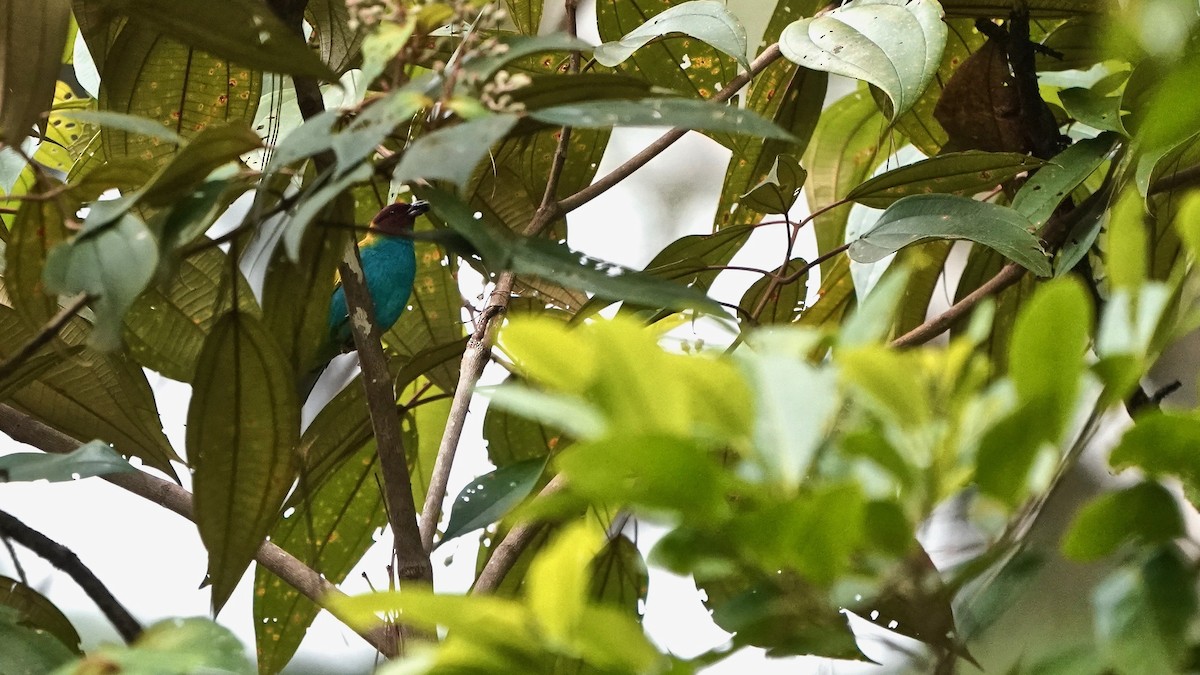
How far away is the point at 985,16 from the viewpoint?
95 cm

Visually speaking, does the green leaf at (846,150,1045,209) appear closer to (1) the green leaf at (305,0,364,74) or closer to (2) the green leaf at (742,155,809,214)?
(2) the green leaf at (742,155,809,214)

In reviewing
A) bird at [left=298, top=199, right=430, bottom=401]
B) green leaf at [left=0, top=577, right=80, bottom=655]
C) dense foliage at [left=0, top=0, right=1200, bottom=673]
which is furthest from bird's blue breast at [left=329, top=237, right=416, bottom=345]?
green leaf at [left=0, top=577, right=80, bottom=655]

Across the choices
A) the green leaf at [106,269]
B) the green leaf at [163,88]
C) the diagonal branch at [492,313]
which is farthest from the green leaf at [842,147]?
the green leaf at [106,269]

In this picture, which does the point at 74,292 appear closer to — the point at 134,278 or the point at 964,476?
the point at 134,278

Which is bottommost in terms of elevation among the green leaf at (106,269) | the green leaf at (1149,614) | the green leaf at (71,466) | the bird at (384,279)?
the green leaf at (1149,614)

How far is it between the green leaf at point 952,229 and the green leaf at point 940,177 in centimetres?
6

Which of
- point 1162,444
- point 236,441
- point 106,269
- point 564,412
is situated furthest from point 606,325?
point 236,441

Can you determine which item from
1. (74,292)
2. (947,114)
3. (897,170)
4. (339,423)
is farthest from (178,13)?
(947,114)

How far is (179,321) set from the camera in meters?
0.84

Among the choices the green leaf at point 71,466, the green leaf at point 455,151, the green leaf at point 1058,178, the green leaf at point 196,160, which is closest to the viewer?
the green leaf at point 455,151

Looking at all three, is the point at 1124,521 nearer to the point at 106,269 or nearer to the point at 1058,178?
the point at 106,269

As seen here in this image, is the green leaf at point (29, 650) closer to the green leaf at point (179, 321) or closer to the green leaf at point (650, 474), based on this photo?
the green leaf at point (179, 321)

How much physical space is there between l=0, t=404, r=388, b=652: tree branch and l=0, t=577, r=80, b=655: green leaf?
9cm

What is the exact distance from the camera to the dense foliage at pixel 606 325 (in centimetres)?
29
